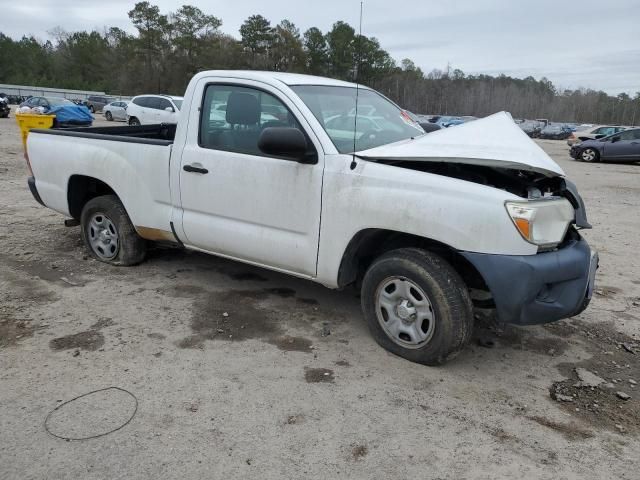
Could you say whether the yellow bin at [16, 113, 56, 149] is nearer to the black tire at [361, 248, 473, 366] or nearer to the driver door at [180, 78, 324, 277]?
the driver door at [180, 78, 324, 277]

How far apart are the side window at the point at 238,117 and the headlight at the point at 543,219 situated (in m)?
1.69

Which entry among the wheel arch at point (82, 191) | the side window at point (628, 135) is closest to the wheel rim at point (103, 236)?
the wheel arch at point (82, 191)

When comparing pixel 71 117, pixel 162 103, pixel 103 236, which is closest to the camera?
pixel 103 236

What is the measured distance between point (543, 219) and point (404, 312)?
1.06 meters

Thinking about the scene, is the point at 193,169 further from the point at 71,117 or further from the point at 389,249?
the point at 71,117

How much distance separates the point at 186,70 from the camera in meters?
69.0

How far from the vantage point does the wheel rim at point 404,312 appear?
11.5ft

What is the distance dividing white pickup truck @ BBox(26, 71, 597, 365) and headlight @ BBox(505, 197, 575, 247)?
0.01 meters

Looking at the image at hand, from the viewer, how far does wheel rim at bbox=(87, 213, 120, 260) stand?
544 centimetres

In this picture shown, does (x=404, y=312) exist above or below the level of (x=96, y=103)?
below

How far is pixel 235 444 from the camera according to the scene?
2.76 m

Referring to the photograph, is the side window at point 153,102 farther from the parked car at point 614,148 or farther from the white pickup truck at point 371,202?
the white pickup truck at point 371,202

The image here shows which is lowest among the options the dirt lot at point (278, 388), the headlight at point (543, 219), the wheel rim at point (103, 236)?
the dirt lot at point (278, 388)

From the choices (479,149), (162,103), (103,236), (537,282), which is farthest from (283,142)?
(162,103)
